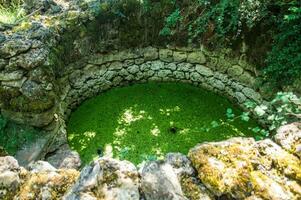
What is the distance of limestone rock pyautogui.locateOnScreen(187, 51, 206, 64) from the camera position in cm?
536

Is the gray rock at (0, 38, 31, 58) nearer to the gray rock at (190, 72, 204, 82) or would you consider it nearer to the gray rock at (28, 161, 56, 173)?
the gray rock at (28, 161, 56, 173)

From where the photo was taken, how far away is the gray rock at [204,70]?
17.7 ft

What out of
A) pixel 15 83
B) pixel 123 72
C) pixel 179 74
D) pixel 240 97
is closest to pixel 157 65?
pixel 179 74

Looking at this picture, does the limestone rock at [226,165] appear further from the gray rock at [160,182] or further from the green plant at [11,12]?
the green plant at [11,12]

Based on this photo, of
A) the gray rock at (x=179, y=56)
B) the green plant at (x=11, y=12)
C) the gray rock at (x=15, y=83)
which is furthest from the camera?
the gray rock at (x=179, y=56)

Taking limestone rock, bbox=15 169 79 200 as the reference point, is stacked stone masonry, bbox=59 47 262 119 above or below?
below

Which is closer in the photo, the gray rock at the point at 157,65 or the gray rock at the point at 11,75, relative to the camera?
the gray rock at the point at 11,75

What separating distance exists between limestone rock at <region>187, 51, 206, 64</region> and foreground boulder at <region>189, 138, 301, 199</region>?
3.24 m

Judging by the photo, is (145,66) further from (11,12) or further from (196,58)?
(11,12)

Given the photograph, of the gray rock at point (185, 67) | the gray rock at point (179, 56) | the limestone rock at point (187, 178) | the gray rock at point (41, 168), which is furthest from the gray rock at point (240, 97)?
the gray rock at point (41, 168)

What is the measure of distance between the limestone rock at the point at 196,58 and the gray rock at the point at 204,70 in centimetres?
8

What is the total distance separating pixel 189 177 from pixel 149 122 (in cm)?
299

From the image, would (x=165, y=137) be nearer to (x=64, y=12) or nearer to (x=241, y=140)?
(x=64, y=12)

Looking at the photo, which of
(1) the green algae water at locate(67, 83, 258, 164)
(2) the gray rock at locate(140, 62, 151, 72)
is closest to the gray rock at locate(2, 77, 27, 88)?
(1) the green algae water at locate(67, 83, 258, 164)
